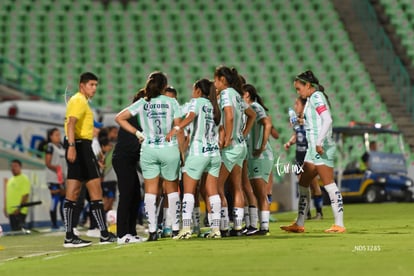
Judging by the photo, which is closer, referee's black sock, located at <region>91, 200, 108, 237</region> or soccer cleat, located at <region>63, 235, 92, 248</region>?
soccer cleat, located at <region>63, 235, 92, 248</region>

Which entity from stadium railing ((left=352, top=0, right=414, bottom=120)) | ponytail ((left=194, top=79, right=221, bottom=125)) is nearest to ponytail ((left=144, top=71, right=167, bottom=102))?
ponytail ((left=194, top=79, right=221, bottom=125))

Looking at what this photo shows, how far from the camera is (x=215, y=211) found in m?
13.2

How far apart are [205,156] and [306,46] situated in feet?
69.7

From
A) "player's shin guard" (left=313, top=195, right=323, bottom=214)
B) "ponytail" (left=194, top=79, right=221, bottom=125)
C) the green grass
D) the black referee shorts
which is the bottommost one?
the green grass

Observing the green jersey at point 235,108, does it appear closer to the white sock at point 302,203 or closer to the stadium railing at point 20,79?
the white sock at point 302,203

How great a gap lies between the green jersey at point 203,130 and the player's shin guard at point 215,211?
20.5 inches

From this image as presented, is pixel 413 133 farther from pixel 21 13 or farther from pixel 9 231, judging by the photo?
pixel 9 231

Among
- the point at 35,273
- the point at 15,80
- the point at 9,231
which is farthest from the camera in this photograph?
the point at 15,80

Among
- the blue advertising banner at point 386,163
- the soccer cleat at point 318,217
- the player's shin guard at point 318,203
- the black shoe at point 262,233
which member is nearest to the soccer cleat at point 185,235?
the black shoe at point 262,233

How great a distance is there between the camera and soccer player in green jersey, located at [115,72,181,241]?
42.8 feet

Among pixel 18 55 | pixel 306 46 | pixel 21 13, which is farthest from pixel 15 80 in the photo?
pixel 306 46

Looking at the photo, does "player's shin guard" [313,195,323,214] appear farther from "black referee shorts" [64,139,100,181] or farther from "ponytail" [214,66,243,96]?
"black referee shorts" [64,139,100,181]

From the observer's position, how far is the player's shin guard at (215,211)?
43.2 feet

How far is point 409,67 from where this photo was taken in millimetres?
33656
